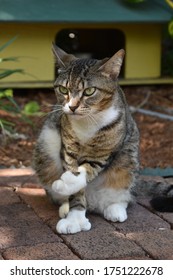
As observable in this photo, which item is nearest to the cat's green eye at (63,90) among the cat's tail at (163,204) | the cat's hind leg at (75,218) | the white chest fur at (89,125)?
the white chest fur at (89,125)

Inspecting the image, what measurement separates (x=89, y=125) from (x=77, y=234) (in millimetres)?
540

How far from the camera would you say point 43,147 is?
3.45 m

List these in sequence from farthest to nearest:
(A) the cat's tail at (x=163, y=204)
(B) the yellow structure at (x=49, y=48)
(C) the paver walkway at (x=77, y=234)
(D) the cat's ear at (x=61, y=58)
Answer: (B) the yellow structure at (x=49, y=48), (A) the cat's tail at (x=163, y=204), (D) the cat's ear at (x=61, y=58), (C) the paver walkway at (x=77, y=234)

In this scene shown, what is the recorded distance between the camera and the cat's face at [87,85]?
10.1 ft

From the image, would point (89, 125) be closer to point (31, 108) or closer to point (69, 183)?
point (69, 183)

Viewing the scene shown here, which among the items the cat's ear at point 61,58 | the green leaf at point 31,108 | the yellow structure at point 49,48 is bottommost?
the green leaf at point 31,108

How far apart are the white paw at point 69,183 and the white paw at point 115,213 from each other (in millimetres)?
264

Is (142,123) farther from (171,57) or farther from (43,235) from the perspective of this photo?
(43,235)

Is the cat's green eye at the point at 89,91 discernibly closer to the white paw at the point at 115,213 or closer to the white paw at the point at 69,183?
the white paw at the point at 69,183

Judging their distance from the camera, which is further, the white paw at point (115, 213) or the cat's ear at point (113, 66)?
the white paw at point (115, 213)

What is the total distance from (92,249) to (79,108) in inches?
26.3

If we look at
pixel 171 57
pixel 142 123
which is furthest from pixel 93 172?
pixel 171 57

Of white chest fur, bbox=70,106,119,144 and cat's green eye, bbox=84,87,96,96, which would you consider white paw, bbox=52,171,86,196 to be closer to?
white chest fur, bbox=70,106,119,144

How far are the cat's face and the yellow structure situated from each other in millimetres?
2364
